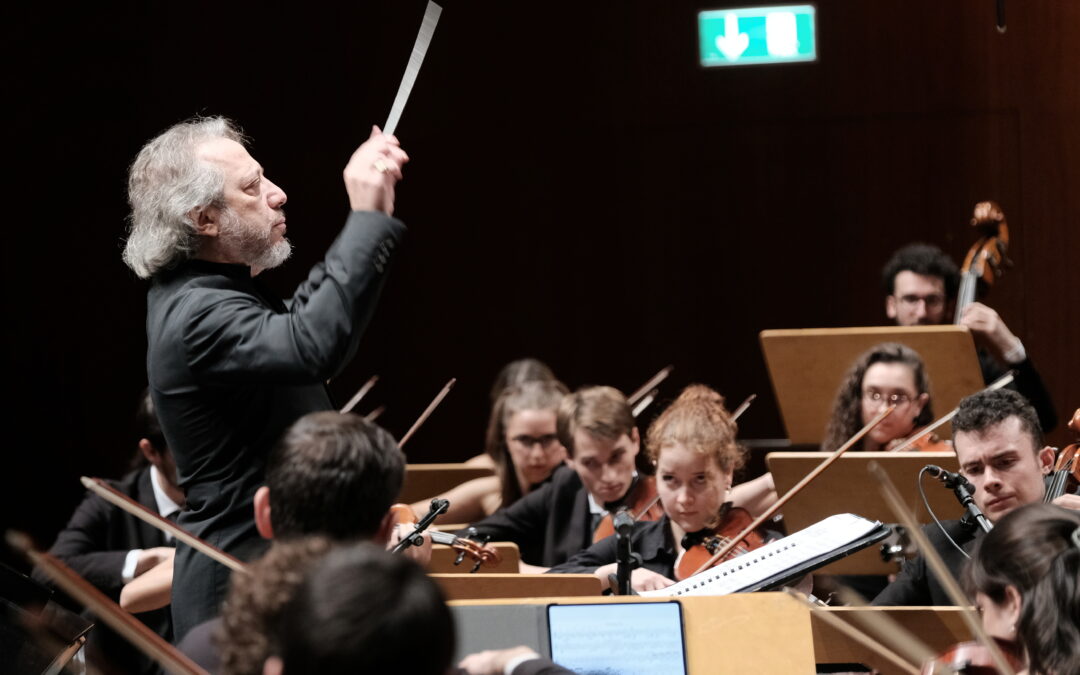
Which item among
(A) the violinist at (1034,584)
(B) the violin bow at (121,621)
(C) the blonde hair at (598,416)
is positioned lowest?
(C) the blonde hair at (598,416)

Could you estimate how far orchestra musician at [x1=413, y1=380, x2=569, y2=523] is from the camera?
391 centimetres

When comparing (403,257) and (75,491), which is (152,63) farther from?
(75,491)

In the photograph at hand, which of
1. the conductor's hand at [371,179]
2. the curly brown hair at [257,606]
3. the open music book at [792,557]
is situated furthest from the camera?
the open music book at [792,557]

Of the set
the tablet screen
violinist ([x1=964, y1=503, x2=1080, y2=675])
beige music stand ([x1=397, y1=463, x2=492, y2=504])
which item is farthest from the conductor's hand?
beige music stand ([x1=397, y1=463, x2=492, y2=504])

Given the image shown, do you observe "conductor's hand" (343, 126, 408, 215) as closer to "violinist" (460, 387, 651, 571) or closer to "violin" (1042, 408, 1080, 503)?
"violin" (1042, 408, 1080, 503)

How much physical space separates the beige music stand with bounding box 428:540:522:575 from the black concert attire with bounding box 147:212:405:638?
101 cm

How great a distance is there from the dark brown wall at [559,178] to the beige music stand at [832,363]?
1487 mm

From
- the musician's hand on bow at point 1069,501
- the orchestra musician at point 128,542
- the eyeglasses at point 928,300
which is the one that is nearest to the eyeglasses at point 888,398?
the eyeglasses at point 928,300

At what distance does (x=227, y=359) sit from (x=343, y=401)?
12.5 ft

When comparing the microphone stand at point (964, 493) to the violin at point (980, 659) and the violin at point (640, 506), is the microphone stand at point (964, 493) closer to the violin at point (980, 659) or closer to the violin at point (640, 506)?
the violin at point (980, 659)

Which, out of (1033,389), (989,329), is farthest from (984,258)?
(1033,389)

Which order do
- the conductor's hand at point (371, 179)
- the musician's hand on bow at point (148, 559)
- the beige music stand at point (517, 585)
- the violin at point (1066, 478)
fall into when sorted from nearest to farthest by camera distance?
the conductor's hand at point (371, 179) < the beige music stand at point (517, 585) < the violin at point (1066, 478) < the musician's hand on bow at point (148, 559)

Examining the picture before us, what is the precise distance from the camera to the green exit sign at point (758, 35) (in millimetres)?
5168

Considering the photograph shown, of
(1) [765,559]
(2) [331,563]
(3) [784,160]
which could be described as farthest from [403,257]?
(2) [331,563]
